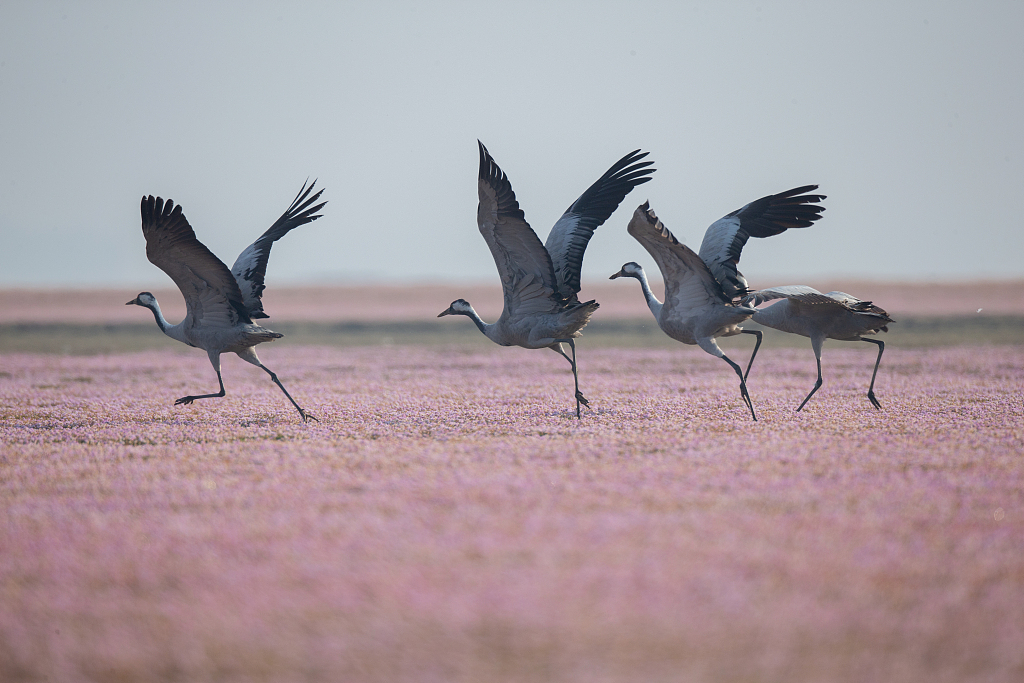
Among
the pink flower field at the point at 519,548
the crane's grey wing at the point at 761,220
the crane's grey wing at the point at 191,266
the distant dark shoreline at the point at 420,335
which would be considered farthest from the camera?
the distant dark shoreline at the point at 420,335

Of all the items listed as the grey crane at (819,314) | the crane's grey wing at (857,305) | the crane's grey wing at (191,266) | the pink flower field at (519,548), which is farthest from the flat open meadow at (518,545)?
the crane's grey wing at (191,266)

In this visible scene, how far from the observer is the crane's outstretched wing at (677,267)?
431 inches

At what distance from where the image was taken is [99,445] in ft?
34.1

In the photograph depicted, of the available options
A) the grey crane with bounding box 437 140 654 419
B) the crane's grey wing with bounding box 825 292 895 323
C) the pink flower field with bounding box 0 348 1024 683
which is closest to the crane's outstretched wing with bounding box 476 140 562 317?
the grey crane with bounding box 437 140 654 419

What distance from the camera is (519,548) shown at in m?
5.71

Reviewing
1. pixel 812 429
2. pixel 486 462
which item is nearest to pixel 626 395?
pixel 812 429

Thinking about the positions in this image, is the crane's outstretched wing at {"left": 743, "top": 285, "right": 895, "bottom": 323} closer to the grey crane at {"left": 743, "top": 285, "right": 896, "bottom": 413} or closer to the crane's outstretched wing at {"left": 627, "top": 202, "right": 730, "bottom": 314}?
the grey crane at {"left": 743, "top": 285, "right": 896, "bottom": 413}

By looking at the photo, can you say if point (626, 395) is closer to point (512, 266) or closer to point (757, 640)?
point (512, 266)

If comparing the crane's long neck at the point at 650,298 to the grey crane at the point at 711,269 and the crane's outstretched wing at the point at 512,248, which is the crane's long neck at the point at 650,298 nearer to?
the grey crane at the point at 711,269

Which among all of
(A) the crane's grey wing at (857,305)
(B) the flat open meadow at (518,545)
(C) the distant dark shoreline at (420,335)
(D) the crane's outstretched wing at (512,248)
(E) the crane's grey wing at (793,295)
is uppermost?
(D) the crane's outstretched wing at (512,248)

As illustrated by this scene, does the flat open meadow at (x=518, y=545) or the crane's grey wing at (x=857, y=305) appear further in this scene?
the crane's grey wing at (x=857, y=305)

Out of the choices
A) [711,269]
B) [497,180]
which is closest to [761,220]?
[711,269]

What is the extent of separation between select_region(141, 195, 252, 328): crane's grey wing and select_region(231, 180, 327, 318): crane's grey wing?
0.37m

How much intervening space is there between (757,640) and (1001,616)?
1466 millimetres
